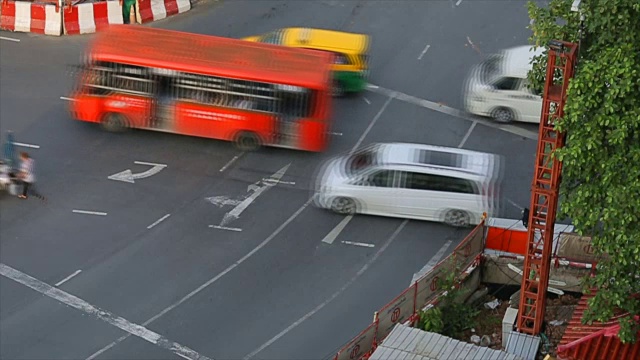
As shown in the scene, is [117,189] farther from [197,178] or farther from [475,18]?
[475,18]

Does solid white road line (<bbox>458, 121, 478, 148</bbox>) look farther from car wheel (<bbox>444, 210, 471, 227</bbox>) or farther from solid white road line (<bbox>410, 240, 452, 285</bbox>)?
solid white road line (<bbox>410, 240, 452, 285</bbox>)

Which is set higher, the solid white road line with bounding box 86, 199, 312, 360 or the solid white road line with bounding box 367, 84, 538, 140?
the solid white road line with bounding box 367, 84, 538, 140

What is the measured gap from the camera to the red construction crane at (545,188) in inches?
818

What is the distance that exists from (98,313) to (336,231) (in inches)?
239

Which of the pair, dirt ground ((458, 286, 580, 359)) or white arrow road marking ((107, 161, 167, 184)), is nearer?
dirt ground ((458, 286, 580, 359))

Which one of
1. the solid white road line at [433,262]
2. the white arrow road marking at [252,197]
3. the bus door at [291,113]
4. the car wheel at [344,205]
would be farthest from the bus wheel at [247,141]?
the solid white road line at [433,262]

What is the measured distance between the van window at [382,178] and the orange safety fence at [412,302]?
256 cm

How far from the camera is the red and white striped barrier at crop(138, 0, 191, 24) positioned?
36.2 metres

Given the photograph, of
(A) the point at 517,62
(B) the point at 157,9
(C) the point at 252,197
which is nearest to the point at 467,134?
(A) the point at 517,62

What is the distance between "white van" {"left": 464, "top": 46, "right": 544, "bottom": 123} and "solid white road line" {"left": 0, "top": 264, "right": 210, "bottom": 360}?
463 inches

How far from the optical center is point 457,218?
27875 mm

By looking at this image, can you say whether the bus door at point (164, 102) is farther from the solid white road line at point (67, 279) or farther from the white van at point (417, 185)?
the solid white road line at point (67, 279)

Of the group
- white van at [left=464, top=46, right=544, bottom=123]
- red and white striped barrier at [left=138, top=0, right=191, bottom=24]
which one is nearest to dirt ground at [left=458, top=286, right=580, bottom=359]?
white van at [left=464, top=46, right=544, bottom=123]

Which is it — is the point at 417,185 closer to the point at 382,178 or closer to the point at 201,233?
the point at 382,178
